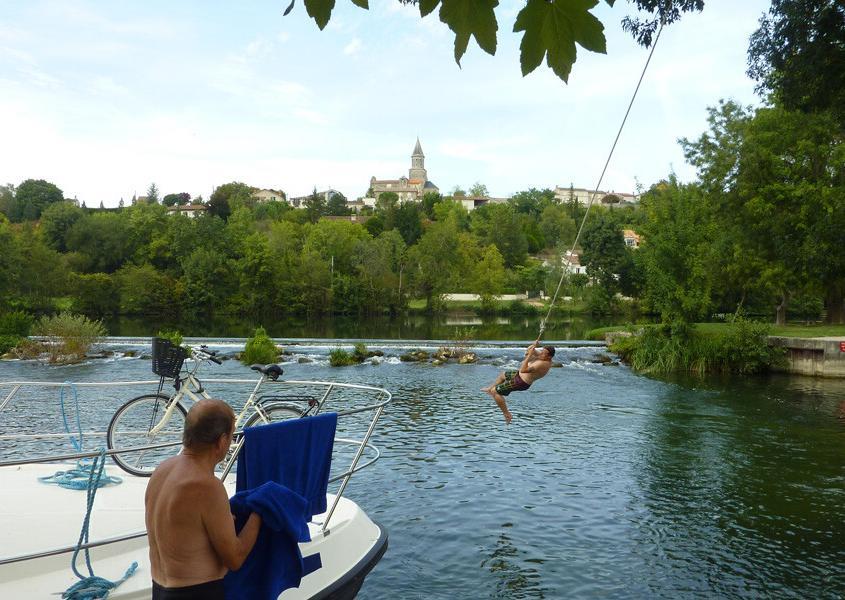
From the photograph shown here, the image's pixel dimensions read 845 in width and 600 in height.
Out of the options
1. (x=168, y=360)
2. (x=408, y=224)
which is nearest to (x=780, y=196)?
(x=168, y=360)

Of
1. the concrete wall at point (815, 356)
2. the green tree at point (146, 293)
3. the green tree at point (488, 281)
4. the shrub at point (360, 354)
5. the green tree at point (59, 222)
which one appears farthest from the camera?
the green tree at point (59, 222)

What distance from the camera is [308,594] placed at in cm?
521

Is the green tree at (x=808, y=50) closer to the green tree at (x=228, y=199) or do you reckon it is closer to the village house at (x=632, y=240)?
the village house at (x=632, y=240)

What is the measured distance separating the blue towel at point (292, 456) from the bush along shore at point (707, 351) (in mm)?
22999

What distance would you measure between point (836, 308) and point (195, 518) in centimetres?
3846

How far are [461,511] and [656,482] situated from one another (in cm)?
370

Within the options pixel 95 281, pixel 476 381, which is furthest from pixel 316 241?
pixel 476 381

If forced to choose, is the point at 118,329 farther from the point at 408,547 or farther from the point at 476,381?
the point at 408,547

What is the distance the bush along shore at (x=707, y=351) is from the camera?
26438mm

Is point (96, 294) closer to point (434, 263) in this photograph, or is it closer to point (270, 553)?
point (434, 263)

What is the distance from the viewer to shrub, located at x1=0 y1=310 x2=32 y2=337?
30.5 meters

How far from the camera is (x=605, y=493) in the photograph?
1089 cm

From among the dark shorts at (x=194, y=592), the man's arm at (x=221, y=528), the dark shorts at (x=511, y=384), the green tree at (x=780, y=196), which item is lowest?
the dark shorts at (x=194, y=592)

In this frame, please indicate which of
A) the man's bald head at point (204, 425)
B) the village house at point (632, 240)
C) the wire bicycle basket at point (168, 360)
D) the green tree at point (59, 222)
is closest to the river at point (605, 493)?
the wire bicycle basket at point (168, 360)
